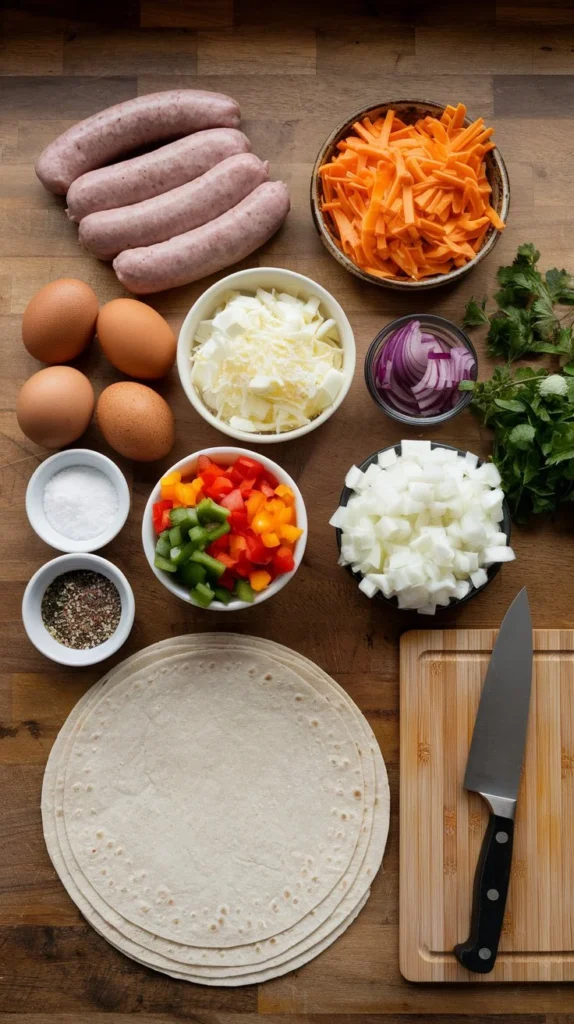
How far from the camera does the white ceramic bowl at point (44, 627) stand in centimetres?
228

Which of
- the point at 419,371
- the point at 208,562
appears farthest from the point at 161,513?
the point at 419,371

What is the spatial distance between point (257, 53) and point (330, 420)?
1.11 meters

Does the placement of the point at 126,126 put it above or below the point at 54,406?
above

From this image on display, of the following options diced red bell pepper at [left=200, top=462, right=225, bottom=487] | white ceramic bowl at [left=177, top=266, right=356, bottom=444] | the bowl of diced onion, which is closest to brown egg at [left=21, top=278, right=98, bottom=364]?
white ceramic bowl at [left=177, top=266, right=356, bottom=444]

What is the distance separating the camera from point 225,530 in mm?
2119

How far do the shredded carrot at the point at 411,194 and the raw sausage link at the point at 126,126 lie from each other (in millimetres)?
386

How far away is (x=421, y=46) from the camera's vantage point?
249cm

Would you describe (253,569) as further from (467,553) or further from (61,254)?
(61,254)

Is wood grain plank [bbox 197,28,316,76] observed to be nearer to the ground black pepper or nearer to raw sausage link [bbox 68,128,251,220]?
raw sausage link [bbox 68,128,251,220]

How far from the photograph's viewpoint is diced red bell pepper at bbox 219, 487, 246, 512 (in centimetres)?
214

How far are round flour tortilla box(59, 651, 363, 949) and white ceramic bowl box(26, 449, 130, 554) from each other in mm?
407

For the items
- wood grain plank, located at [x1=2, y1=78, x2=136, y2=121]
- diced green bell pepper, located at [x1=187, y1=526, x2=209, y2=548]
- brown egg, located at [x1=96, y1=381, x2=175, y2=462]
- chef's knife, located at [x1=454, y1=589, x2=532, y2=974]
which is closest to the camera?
diced green bell pepper, located at [x1=187, y1=526, x2=209, y2=548]

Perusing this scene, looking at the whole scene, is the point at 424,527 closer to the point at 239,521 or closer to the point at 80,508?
the point at 239,521

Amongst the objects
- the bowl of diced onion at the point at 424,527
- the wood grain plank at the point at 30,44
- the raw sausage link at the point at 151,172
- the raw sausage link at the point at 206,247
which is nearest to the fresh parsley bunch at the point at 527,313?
the bowl of diced onion at the point at 424,527
